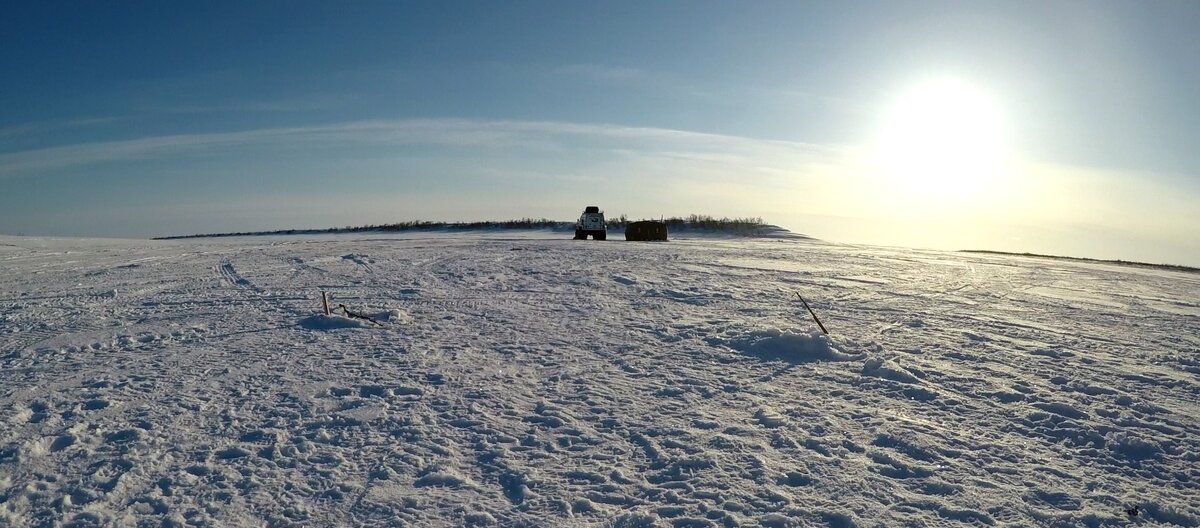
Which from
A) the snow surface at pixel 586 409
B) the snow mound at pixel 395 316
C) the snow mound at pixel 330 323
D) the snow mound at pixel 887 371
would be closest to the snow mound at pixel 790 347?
the snow surface at pixel 586 409

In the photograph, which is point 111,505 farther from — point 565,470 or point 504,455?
point 565,470

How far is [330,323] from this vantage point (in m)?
7.99

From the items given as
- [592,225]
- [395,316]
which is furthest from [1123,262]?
[395,316]

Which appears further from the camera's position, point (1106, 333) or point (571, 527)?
point (1106, 333)

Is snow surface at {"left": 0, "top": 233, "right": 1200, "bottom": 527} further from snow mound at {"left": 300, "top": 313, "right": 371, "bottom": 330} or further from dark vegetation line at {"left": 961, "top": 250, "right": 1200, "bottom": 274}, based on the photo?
dark vegetation line at {"left": 961, "top": 250, "right": 1200, "bottom": 274}

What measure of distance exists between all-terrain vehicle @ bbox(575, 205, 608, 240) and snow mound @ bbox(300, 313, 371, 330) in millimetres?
19493

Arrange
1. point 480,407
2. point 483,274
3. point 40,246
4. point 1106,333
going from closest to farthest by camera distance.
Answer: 1. point 480,407
2. point 1106,333
3. point 483,274
4. point 40,246

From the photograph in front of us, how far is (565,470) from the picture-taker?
169 inches

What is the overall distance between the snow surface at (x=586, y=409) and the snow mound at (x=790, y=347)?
0.03 m

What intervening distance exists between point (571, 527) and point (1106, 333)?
7960 mm

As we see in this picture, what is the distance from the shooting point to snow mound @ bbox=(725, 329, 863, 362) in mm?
7074

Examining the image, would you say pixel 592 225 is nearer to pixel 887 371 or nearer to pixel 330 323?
pixel 330 323

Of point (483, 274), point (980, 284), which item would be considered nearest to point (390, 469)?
point (483, 274)

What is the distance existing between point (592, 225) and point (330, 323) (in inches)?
799
